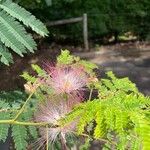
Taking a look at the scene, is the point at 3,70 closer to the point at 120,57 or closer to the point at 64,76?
the point at 120,57

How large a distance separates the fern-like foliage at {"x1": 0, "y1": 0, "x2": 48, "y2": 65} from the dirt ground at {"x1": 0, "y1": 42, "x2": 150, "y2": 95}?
642cm

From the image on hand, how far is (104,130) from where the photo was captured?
1.71m

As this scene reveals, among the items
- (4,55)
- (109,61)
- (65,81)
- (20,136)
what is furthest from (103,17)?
(4,55)

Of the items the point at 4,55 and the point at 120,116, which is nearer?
the point at 120,116

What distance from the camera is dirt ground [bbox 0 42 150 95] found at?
9.41 metres

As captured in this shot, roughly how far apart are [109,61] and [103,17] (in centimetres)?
145

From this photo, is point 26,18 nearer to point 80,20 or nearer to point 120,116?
point 120,116

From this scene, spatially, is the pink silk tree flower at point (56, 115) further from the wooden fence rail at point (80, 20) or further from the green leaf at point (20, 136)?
the wooden fence rail at point (80, 20)

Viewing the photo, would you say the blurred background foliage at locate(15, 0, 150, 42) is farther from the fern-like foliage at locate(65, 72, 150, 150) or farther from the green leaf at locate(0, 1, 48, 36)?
the fern-like foliage at locate(65, 72, 150, 150)

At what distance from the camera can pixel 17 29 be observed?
7.86ft

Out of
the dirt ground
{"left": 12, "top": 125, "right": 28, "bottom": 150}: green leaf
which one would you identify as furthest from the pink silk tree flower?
the dirt ground

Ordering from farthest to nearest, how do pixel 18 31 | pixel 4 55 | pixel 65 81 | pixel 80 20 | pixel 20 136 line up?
pixel 80 20 → pixel 20 136 → pixel 65 81 → pixel 4 55 → pixel 18 31

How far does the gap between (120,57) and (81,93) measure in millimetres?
8174

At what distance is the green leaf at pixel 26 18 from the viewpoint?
2381 millimetres
